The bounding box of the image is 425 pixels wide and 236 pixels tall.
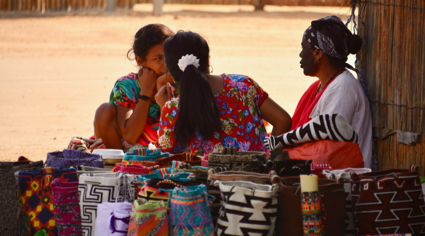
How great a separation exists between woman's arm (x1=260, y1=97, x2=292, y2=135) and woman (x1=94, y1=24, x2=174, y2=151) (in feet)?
3.42

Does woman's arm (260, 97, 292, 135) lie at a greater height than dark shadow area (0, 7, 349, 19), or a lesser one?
lesser

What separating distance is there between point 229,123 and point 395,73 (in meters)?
1.42

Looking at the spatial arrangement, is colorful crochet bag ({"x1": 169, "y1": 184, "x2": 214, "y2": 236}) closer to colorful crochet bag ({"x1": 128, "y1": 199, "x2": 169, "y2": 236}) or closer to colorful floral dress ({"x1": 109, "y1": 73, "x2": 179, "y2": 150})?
colorful crochet bag ({"x1": 128, "y1": 199, "x2": 169, "y2": 236})

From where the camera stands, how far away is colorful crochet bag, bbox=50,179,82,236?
2.55 meters

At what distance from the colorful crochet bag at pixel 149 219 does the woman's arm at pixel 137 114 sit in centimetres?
194

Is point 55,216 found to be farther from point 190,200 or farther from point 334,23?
point 334,23

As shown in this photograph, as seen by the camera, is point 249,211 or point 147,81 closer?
point 249,211

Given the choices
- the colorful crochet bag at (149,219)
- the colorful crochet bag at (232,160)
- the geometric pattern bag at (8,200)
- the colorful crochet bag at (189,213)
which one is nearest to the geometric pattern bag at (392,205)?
the colorful crochet bag at (232,160)

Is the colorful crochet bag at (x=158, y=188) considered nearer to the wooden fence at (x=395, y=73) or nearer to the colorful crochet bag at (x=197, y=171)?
the colorful crochet bag at (x=197, y=171)

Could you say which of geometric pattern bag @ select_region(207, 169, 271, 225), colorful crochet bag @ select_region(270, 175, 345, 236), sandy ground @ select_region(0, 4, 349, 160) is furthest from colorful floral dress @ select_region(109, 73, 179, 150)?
sandy ground @ select_region(0, 4, 349, 160)

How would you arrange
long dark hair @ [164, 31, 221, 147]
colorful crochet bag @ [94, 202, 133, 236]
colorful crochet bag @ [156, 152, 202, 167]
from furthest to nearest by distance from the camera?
long dark hair @ [164, 31, 221, 147] → colorful crochet bag @ [156, 152, 202, 167] → colorful crochet bag @ [94, 202, 133, 236]

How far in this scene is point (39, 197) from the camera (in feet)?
8.59

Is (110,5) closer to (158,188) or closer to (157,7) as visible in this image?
(157,7)

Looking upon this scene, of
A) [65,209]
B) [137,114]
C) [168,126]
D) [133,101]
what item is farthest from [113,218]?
[133,101]
